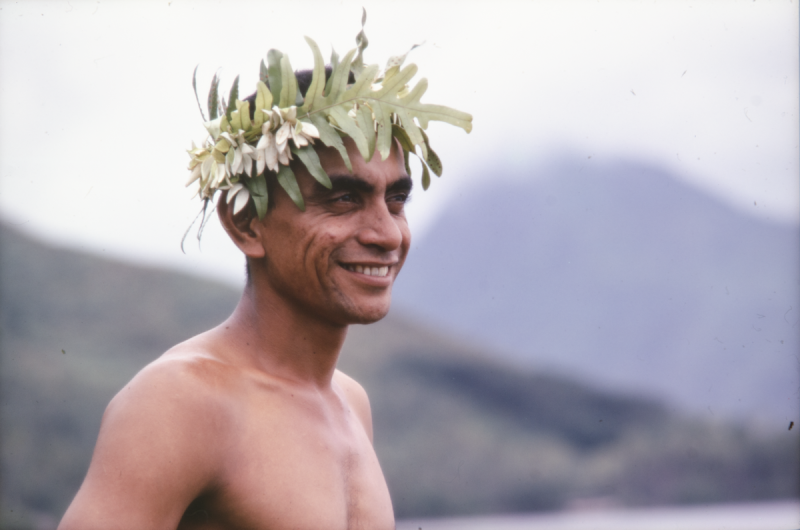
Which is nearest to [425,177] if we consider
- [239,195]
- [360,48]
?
[360,48]

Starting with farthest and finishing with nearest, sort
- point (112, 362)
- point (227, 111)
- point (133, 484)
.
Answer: point (112, 362)
point (227, 111)
point (133, 484)

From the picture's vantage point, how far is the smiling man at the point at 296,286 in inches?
112

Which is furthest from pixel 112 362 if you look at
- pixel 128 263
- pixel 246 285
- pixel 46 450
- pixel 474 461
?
pixel 246 285

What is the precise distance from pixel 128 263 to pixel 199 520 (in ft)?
64.6

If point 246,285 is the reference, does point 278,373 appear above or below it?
below

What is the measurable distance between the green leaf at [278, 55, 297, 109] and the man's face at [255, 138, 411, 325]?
0.24 metres

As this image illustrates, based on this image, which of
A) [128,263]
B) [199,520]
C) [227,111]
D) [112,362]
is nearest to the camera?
[199,520]

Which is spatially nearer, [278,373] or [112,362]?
[278,373]

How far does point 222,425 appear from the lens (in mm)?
2828

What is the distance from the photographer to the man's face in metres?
3.17

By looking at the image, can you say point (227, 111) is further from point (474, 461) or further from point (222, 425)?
point (474, 461)

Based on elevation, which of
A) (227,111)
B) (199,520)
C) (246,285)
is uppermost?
(227,111)

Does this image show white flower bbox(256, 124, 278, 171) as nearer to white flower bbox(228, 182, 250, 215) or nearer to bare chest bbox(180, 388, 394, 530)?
white flower bbox(228, 182, 250, 215)

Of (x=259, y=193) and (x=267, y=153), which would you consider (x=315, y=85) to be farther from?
(x=259, y=193)
